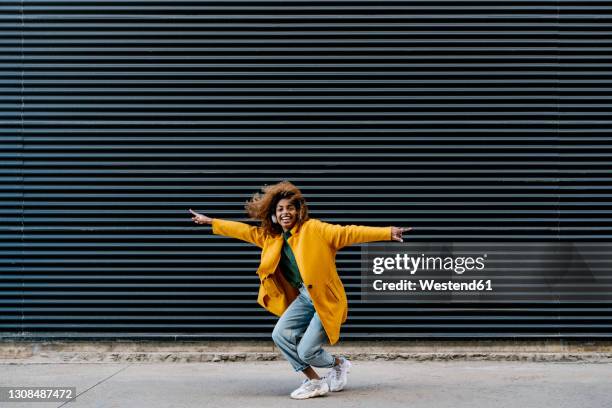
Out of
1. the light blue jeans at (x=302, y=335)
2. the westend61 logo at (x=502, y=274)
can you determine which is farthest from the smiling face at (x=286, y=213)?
the westend61 logo at (x=502, y=274)

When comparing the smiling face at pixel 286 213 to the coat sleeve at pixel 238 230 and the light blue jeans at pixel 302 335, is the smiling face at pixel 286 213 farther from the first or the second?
the light blue jeans at pixel 302 335

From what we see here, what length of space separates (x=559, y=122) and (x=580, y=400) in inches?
121

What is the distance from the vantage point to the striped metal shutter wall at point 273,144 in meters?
8.62

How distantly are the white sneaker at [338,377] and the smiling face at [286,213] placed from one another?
1.22 meters

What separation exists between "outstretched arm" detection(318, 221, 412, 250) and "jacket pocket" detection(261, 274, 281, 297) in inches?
21.4

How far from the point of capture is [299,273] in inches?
267

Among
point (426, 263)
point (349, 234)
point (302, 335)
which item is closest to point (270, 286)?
point (302, 335)

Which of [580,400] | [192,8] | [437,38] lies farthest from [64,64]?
[580,400]

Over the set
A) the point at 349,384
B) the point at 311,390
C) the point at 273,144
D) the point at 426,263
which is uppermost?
the point at 273,144

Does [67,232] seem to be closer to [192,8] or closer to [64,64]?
[64,64]

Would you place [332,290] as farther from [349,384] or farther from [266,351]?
[266,351]

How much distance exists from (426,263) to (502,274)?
753mm

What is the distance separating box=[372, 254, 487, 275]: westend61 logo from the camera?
863 cm

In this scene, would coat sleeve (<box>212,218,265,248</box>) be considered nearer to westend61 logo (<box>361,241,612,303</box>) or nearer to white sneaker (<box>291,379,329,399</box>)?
white sneaker (<box>291,379,329,399</box>)
